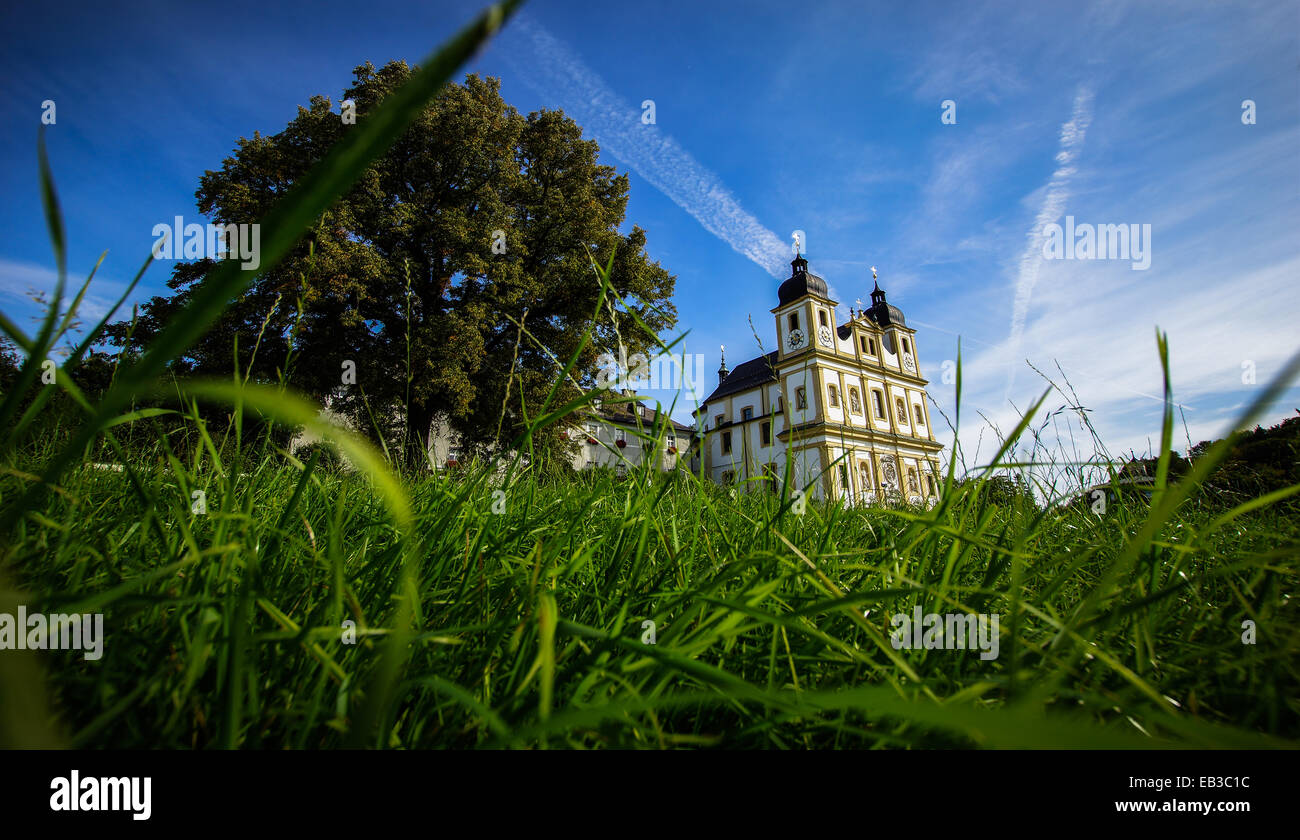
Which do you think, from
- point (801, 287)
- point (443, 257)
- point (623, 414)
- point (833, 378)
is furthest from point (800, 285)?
point (623, 414)

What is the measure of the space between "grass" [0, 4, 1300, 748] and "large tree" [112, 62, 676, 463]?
1263 centimetres

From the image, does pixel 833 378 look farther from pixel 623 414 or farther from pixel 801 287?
pixel 623 414

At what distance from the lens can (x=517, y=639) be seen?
0.90m

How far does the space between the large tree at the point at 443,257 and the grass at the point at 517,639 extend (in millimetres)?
12631

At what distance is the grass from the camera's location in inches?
19.5

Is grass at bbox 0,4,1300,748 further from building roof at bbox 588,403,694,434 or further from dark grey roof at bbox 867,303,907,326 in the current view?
dark grey roof at bbox 867,303,907,326

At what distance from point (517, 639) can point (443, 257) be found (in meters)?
18.1

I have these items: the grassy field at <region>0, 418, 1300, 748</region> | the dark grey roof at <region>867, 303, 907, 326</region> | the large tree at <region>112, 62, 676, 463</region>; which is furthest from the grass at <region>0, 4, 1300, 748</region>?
the dark grey roof at <region>867, 303, 907, 326</region>

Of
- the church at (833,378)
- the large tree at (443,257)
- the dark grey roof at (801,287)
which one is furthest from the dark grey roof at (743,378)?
the large tree at (443,257)
